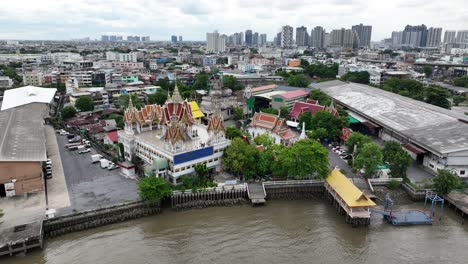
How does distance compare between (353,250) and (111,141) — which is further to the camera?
(111,141)

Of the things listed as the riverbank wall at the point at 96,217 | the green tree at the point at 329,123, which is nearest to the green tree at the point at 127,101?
the green tree at the point at 329,123

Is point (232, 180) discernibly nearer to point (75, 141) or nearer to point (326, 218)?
point (326, 218)

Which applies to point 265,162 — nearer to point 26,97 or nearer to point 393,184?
point 393,184

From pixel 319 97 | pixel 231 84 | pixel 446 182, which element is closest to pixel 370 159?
pixel 446 182

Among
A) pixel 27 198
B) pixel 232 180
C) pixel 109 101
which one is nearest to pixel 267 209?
pixel 232 180

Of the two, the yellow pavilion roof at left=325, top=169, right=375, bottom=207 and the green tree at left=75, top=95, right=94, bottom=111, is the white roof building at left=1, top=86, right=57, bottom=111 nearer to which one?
the green tree at left=75, top=95, right=94, bottom=111

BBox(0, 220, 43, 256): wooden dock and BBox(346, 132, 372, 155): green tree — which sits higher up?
BBox(346, 132, 372, 155): green tree

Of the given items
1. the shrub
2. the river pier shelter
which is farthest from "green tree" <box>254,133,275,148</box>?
the shrub
